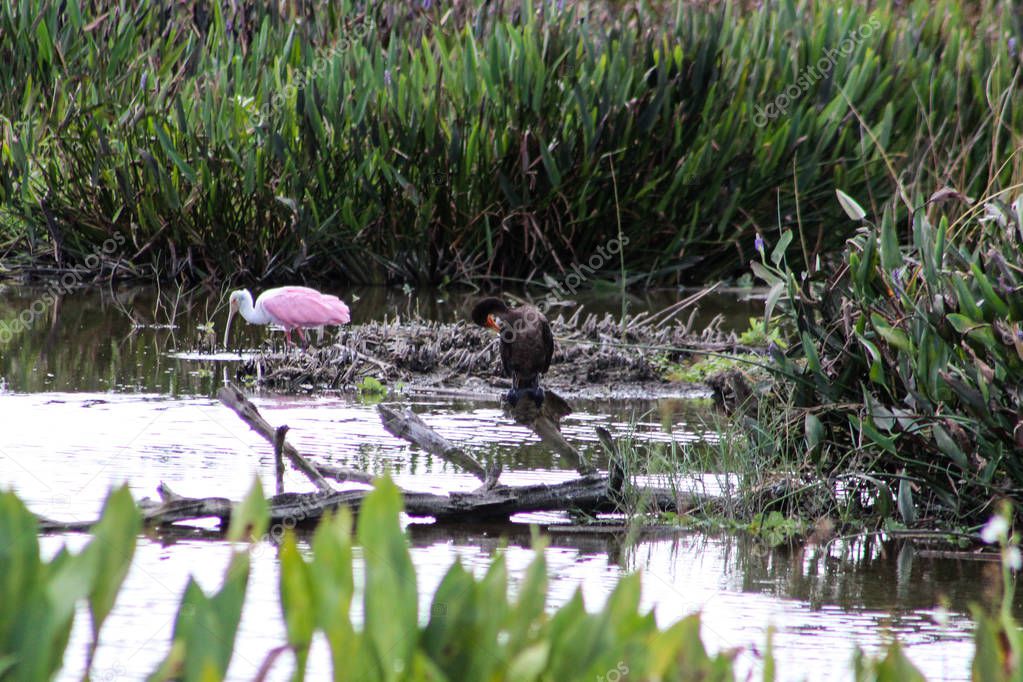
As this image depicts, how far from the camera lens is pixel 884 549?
16.1 feet

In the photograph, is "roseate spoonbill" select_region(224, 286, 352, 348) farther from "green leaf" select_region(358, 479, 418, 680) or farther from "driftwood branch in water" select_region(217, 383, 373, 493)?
"green leaf" select_region(358, 479, 418, 680)

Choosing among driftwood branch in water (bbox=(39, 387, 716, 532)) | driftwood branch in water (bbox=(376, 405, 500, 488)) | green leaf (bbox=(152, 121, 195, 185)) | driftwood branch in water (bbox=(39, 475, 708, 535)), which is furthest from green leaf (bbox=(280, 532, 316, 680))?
green leaf (bbox=(152, 121, 195, 185))

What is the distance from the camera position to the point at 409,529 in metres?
4.88

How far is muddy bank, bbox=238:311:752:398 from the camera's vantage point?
798 centimetres

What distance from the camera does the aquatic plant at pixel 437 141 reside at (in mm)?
11352

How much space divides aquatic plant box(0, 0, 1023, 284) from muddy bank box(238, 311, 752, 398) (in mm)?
2521

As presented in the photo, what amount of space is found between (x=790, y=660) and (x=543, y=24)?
380 inches

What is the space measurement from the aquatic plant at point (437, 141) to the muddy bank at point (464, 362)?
2521 millimetres

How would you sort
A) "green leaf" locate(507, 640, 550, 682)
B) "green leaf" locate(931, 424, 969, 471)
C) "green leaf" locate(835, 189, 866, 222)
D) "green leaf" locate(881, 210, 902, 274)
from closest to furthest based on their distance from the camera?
"green leaf" locate(507, 640, 550, 682) < "green leaf" locate(931, 424, 969, 471) < "green leaf" locate(881, 210, 902, 274) < "green leaf" locate(835, 189, 866, 222)

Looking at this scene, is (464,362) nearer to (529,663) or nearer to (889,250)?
(889,250)

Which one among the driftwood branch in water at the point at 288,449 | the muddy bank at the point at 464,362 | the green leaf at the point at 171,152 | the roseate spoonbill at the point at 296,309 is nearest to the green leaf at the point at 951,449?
the driftwood branch in water at the point at 288,449

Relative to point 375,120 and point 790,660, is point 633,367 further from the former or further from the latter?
point 790,660

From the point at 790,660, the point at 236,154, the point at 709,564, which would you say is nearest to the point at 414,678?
the point at 790,660

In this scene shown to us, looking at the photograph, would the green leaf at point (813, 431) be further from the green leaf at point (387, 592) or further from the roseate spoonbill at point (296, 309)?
the roseate spoonbill at point (296, 309)
